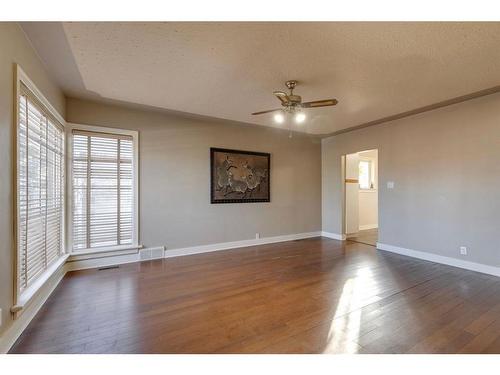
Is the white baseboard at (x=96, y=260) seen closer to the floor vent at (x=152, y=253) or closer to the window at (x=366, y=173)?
the floor vent at (x=152, y=253)

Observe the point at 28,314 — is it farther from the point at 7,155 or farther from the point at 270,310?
the point at 270,310

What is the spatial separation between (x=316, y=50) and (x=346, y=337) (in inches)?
99.3

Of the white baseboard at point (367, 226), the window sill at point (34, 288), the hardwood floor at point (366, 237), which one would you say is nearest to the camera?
the window sill at point (34, 288)

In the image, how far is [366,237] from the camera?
5.99 metres

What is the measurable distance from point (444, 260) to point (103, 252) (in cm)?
537

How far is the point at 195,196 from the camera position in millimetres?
4594

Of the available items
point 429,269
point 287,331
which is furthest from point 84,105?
point 429,269

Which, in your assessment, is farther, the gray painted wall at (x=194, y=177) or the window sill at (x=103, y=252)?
the gray painted wall at (x=194, y=177)

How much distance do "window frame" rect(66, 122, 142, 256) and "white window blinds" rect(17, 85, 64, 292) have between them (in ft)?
0.56

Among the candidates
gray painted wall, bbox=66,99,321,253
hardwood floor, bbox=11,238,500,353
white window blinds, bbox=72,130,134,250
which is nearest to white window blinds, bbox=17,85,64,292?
white window blinds, bbox=72,130,134,250

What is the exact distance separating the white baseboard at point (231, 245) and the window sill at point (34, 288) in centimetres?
164

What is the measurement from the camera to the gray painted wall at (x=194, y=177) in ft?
13.5

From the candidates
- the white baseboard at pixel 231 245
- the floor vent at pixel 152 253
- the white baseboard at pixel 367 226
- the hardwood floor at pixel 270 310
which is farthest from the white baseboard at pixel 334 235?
the floor vent at pixel 152 253

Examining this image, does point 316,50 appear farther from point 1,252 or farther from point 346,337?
point 1,252
